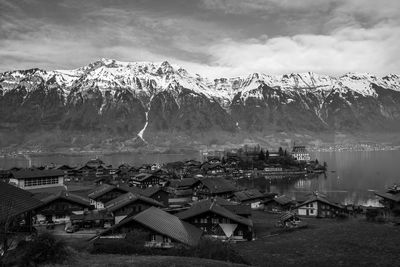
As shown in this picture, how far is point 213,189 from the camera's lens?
74.3 metres

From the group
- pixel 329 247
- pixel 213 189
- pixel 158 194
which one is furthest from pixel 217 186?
pixel 329 247

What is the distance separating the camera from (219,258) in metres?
25.1

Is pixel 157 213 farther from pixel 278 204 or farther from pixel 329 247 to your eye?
pixel 278 204

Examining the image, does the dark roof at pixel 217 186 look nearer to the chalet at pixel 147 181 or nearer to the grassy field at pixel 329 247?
the chalet at pixel 147 181

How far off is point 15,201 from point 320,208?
49.7 meters

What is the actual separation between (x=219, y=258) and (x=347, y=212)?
41.9 m

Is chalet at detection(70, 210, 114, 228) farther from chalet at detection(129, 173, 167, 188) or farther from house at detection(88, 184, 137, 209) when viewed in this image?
chalet at detection(129, 173, 167, 188)

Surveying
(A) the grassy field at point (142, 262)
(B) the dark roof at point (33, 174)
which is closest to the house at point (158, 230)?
(A) the grassy field at point (142, 262)

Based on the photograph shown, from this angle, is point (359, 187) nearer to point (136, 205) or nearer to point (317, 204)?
point (317, 204)

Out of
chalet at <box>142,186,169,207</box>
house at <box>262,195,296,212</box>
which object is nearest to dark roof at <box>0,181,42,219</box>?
chalet at <box>142,186,169,207</box>

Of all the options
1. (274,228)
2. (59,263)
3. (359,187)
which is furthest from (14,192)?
(359,187)

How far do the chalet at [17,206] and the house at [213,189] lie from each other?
51925 mm

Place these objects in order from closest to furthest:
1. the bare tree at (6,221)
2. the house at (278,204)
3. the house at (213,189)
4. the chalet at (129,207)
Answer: the bare tree at (6,221), the chalet at (129,207), the house at (278,204), the house at (213,189)

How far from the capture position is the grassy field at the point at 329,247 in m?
28.0
